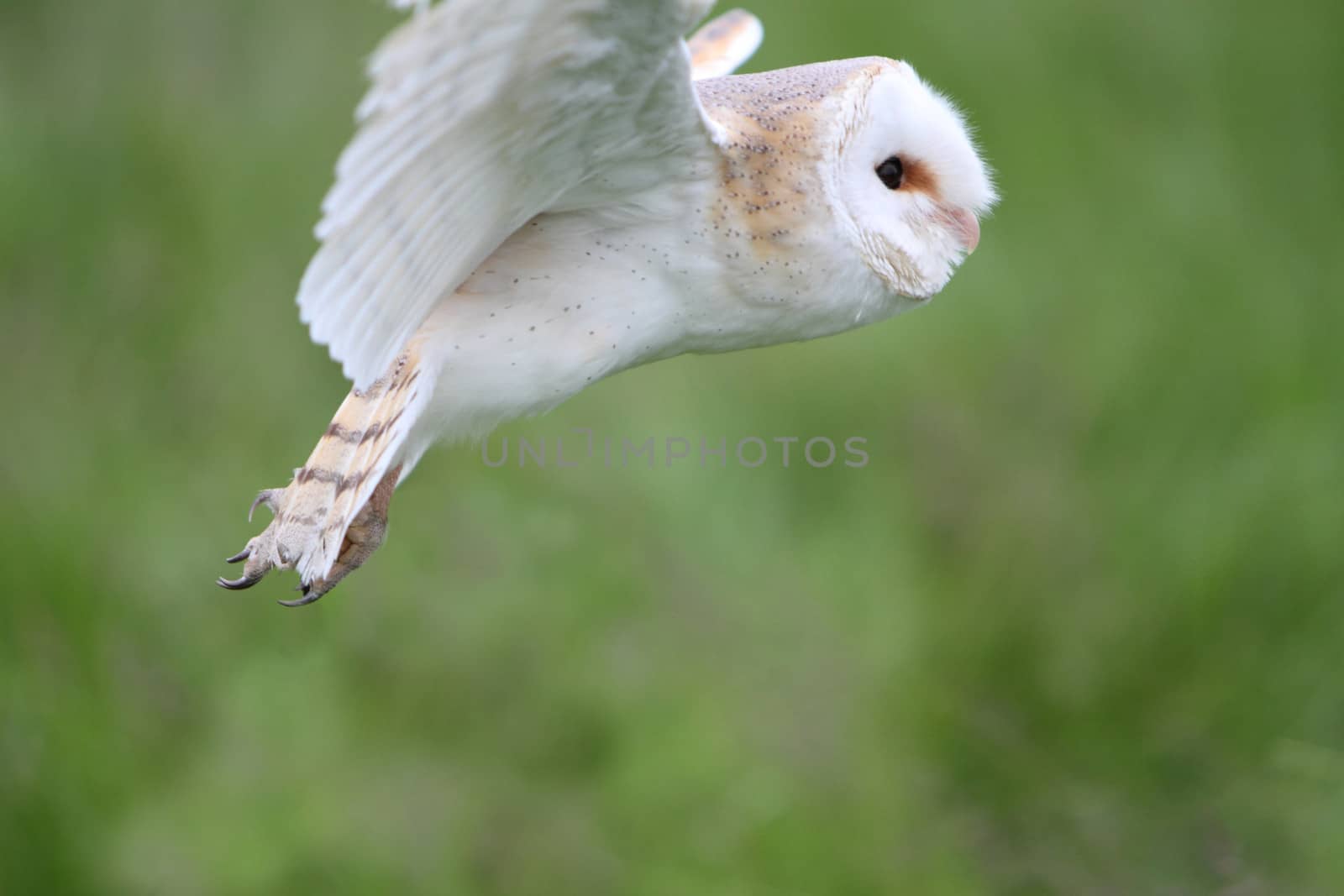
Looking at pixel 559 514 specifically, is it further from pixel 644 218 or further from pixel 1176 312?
pixel 644 218

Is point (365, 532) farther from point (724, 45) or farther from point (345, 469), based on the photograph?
point (724, 45)

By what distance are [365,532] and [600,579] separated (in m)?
1.79

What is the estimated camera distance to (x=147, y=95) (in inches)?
123

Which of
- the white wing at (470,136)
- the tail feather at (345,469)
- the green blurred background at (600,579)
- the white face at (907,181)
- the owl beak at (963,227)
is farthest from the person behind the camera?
the green blurred background at (600,579)

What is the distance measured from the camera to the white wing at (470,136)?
1085mm

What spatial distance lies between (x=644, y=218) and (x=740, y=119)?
14 centimetres

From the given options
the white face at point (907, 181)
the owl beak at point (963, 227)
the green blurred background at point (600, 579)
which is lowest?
the green blurred background at point (600, 579)

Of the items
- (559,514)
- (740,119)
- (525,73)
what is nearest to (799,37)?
(559,514)

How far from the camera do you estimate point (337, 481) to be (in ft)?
4.45

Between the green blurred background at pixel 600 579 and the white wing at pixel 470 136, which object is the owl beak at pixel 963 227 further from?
the green blurred background at pixel 600 579

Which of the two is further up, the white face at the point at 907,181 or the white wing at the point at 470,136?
the white wing at the point at 470,136

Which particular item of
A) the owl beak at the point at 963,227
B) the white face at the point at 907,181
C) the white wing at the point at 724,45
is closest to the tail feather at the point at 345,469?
the white face at the point at 907,181

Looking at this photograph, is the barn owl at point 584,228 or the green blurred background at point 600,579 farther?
the green blurred background at point 600,579

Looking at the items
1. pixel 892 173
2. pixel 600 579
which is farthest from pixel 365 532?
pixel 600 579
